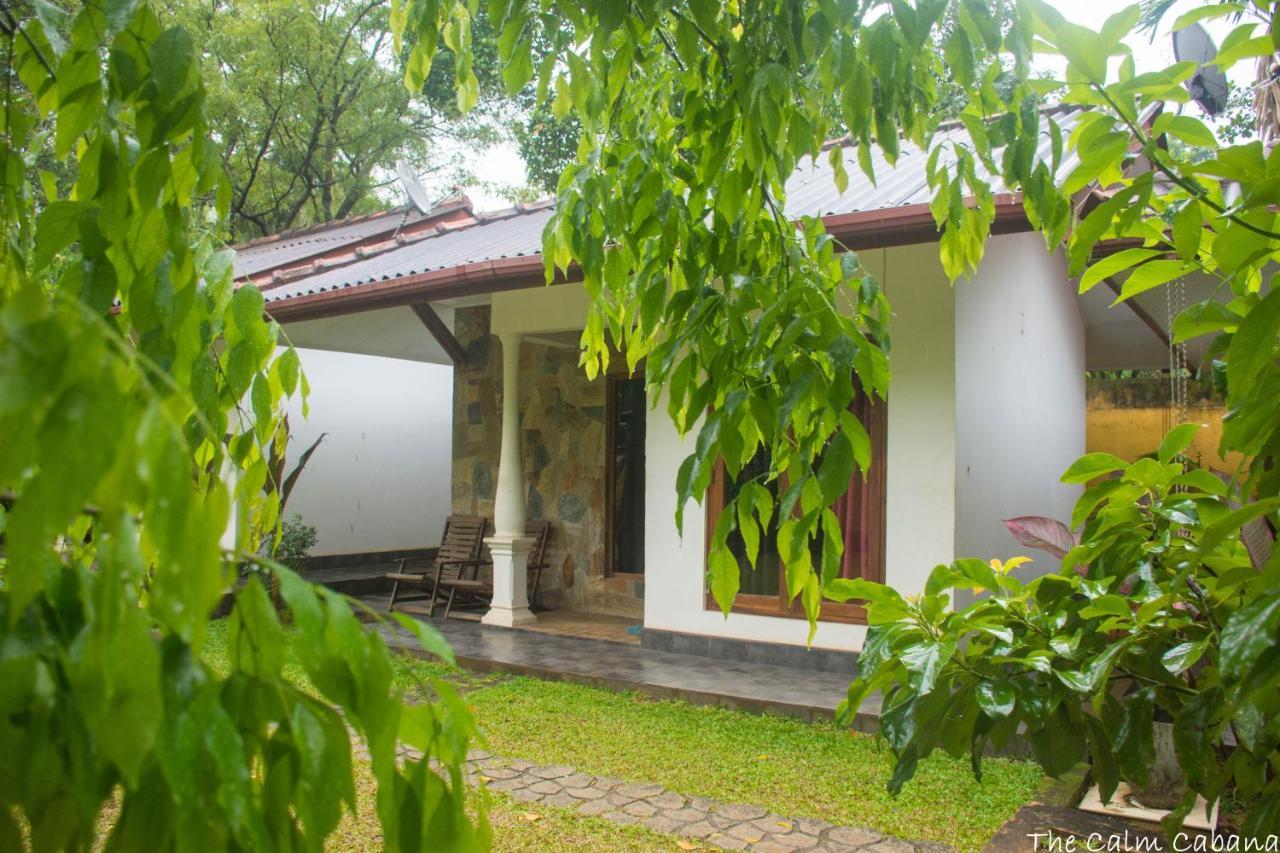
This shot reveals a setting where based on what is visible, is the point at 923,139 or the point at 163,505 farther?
the point at 923,139

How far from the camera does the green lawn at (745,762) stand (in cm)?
424

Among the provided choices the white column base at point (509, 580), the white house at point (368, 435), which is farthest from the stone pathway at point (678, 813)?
the white house at point (368, 435)

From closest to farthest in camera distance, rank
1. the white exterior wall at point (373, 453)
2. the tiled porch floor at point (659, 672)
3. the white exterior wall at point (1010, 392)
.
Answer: the tiled porch floor at point (659, 672)
the white exterior wall at point (1010, 392)
the white exterior wall at point (373, 453)

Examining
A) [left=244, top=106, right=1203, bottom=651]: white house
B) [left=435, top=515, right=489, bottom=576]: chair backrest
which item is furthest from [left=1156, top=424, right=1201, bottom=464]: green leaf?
[left=435, top=515, right=489, bottom=576]: chair backrest

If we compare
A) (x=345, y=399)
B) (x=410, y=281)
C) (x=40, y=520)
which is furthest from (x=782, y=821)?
(x=345, y=399)

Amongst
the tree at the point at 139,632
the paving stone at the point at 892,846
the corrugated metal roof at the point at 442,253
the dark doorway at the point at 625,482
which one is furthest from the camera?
the dark doorway at the point at 625,482

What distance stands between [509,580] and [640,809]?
4.43 meters

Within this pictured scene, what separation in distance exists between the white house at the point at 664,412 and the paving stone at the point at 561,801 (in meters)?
1.84

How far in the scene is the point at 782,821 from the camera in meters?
4.19

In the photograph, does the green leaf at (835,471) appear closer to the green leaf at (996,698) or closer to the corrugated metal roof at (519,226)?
the green leaf at (996,698)

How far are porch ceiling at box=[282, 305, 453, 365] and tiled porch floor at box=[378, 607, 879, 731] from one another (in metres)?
3.18

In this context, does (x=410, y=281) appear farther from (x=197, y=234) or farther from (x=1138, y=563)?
(x=1138, y=563)

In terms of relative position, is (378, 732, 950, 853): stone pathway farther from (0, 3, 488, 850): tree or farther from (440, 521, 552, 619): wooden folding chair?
(440, 521, 552, 619): wooden folding chair

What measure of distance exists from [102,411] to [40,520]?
7 cm
